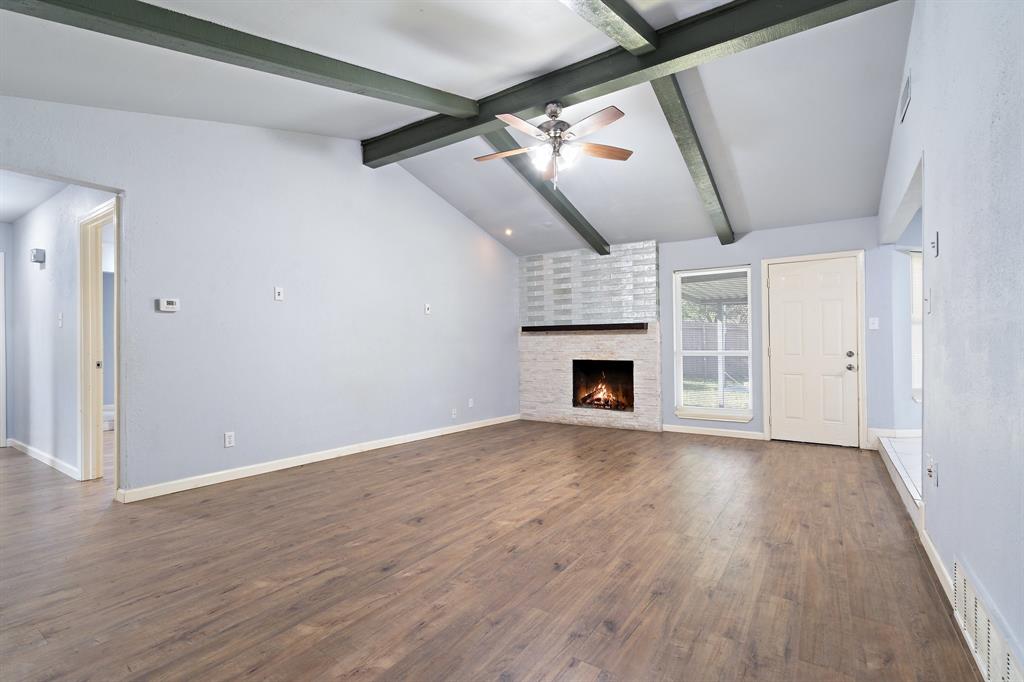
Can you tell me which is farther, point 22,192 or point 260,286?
point 22,192

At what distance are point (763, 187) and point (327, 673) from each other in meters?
5.38

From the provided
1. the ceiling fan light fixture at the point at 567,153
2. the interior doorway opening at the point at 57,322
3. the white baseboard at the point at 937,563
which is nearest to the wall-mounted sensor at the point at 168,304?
the interior doorway opening at the point at 57,322

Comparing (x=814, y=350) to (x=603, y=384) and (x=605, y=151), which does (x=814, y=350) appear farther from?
(x=605, y=151)

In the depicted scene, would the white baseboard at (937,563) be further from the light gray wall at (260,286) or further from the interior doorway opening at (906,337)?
the light gray wall at (260,286)

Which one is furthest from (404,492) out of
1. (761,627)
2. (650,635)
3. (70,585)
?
(761,627)

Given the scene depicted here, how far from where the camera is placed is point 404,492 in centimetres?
390

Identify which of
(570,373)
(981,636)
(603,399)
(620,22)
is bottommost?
(981,636)

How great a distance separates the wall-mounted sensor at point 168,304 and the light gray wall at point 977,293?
4816mm

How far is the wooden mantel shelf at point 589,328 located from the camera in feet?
21.9

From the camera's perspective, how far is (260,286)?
15.0ft

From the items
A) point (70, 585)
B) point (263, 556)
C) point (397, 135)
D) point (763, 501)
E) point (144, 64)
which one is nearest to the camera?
point (70, 585)

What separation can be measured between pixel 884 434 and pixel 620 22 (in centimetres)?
488

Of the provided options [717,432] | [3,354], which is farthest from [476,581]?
[3,354]

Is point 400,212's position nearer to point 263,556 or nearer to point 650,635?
point 263,556
